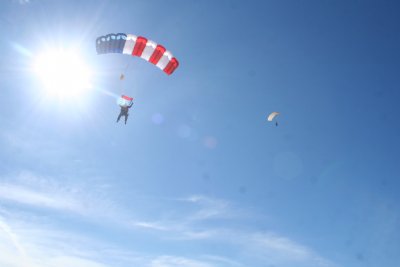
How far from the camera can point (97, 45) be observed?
115 feet

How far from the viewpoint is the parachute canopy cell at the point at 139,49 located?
34969mm

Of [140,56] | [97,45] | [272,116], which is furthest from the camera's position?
[272,116]

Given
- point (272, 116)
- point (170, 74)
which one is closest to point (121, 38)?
point (170, 74)

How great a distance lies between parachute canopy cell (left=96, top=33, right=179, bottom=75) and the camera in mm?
34969

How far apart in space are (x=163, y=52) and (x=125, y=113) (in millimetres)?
6820

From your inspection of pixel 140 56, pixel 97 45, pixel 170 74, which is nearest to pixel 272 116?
pixel 170 74

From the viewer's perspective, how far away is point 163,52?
36969 mm

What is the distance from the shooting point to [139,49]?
120ft

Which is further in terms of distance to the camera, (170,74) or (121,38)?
(170,74)

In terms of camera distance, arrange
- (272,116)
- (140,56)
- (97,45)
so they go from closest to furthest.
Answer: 1. (97,45)
2. (140,56)
3. (272,116)

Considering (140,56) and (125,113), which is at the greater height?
(140,56)

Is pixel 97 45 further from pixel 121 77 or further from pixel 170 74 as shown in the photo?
pixel 170 74

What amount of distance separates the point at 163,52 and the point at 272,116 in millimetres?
13271

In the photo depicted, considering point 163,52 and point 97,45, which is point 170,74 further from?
point 97,45
